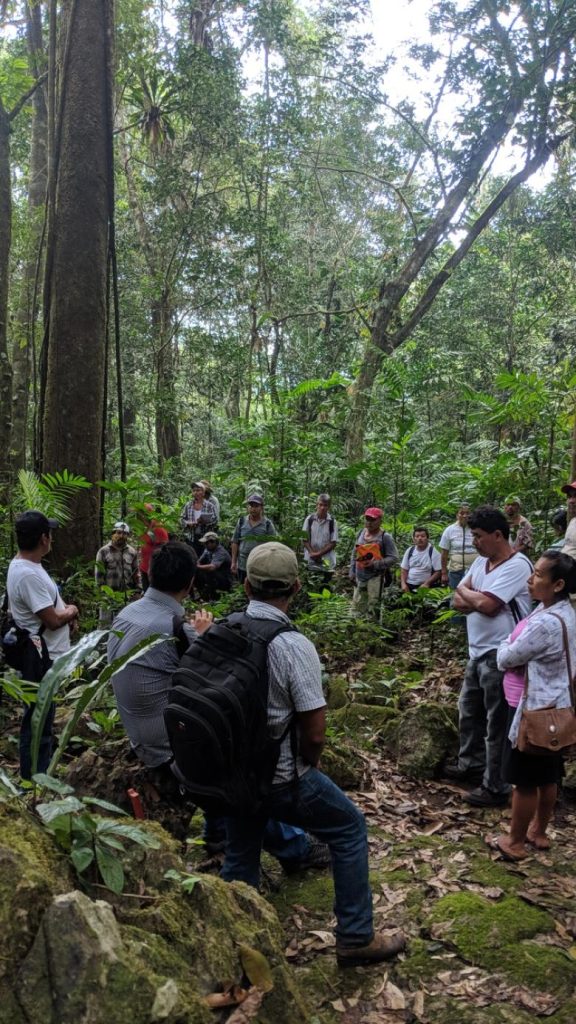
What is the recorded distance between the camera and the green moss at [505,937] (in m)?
3.13

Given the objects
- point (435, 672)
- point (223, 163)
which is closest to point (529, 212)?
point (223, 163)

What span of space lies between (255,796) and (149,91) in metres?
18.3

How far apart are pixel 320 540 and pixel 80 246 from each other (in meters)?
5.12

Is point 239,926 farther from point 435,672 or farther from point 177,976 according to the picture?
point 435,672

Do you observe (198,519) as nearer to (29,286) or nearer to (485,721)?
(29,286)

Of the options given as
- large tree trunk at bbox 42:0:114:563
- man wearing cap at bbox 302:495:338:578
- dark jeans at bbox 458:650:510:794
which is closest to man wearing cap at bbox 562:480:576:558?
dark jeans at bbox 458:650:510:794

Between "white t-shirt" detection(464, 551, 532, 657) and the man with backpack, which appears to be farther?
"white t-shirt" detection(464, 551, 532, 657)

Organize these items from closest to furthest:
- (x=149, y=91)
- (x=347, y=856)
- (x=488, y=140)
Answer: (x=347, y=856) < (x=488, y=140) < (x=149, y=91)

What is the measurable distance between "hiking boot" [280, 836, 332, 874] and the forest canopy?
161 inches

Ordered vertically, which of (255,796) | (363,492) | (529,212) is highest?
(529,212)

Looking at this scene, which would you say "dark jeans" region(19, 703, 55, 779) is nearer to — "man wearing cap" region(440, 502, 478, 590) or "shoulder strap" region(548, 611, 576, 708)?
"shoulder strap" region(548, 611, 576, 708)

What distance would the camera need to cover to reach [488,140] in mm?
14539

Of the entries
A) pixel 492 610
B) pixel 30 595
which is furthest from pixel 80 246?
pixel 492 610

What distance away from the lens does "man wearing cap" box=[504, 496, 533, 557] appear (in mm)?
7902
